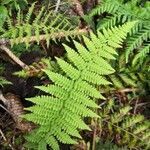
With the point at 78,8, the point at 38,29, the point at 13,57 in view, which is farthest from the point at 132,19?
the point at 13,57

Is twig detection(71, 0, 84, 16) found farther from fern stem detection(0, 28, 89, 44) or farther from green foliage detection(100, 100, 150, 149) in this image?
green foliage detection(100, 100, 150, 149)

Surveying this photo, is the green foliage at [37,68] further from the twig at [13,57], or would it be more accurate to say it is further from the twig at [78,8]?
the twig at [78,8]

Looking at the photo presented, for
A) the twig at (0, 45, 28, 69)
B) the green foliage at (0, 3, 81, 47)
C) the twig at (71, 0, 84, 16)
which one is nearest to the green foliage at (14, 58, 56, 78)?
the twig at (0, 45, 28, 69)

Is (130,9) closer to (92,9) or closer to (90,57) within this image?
(92,9)

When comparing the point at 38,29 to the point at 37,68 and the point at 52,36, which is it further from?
the point at 37,68

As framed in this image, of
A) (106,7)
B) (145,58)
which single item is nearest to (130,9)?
(106,7)
